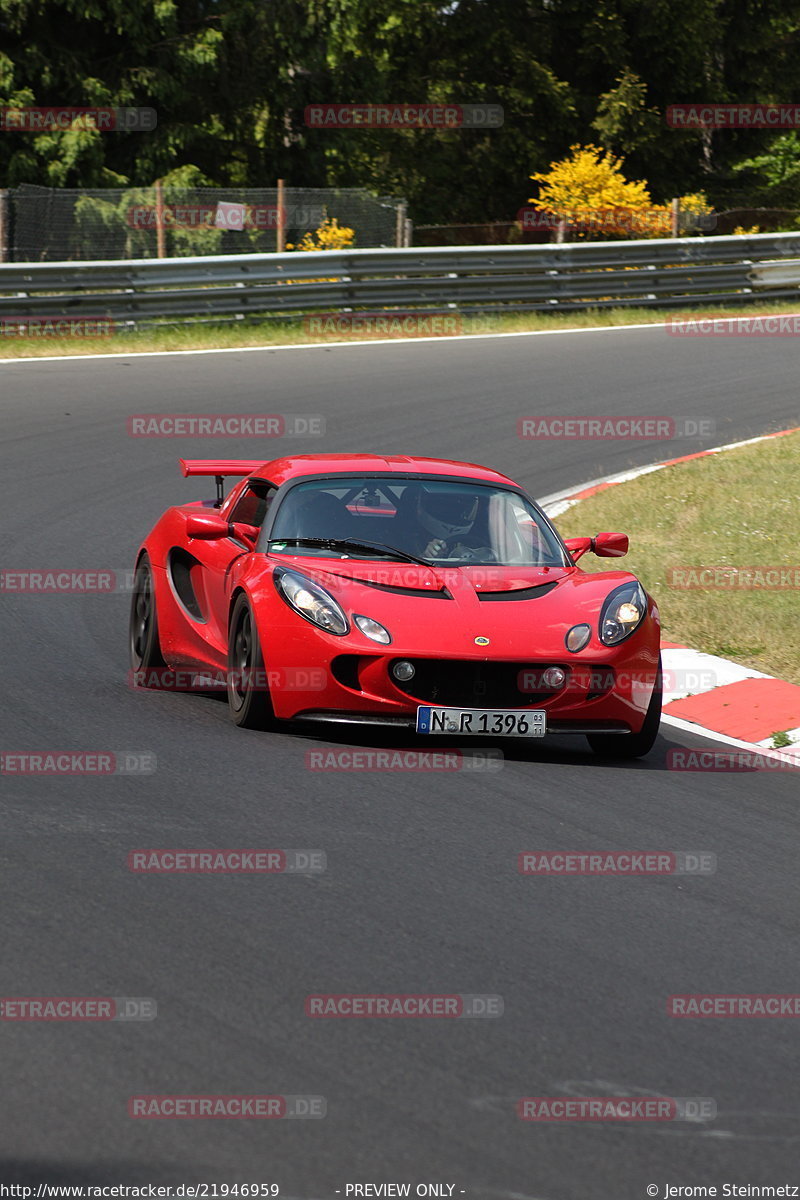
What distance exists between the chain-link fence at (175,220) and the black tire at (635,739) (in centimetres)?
1592

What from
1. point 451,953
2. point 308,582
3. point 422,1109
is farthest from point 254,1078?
point 308,582

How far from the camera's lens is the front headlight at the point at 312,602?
7.72m

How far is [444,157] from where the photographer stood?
1790 inches

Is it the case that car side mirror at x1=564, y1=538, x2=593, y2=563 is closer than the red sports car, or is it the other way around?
the red sports car

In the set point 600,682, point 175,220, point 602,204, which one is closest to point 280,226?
point 175,220

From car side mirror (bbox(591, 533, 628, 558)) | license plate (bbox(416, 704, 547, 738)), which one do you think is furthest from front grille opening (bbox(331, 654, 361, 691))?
car side mirror (bbox(591, 533, 628, 558))

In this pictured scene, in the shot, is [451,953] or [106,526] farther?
[106,526]

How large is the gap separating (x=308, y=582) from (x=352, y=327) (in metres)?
16.5

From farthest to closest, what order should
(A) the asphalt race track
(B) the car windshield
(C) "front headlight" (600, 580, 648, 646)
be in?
(B) the car windshield < (C) "front headlight" (600, 580, 648, 646) < (A) the asphalt race track

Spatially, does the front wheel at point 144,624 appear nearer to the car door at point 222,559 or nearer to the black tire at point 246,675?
the car door at point 222,559

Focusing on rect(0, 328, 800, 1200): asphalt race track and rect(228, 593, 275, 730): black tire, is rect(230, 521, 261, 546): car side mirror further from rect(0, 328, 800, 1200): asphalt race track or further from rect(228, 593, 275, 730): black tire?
rect(0, 328, 800, 1200): asphalt race track

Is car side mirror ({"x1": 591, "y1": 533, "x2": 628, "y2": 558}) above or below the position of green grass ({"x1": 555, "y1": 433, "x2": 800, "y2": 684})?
above

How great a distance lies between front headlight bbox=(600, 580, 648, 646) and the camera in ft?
26.2

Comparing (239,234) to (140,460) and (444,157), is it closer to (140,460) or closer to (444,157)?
(140,460)
